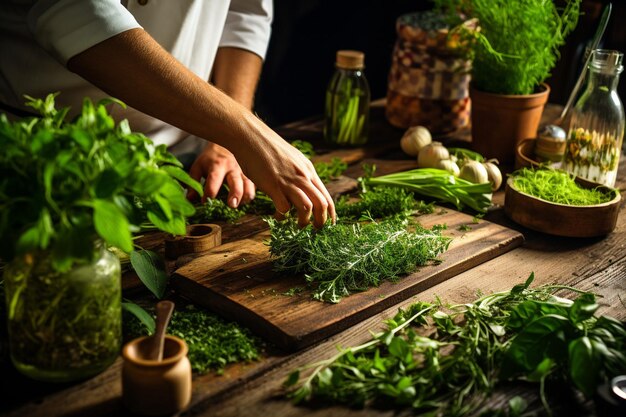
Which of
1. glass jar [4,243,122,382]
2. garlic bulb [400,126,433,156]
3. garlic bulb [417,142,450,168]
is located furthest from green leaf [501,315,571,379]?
garlic bulb [400,126,433,156]

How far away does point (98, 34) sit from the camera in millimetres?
1522

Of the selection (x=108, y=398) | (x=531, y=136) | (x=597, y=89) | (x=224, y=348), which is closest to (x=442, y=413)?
(x=224, y=348)

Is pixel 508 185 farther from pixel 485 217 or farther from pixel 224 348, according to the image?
pixel 224 348

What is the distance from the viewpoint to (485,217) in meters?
2.00

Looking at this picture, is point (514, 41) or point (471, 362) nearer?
point (471, 362)

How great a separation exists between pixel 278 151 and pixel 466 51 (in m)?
1.07

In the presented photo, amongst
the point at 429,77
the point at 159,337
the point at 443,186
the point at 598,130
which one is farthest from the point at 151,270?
the point at 429,77

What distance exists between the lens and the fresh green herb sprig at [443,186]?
6.51 ft

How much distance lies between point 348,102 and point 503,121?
51cm

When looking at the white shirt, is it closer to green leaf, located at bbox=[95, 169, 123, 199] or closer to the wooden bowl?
green leaf, located at bbox=[95, 169, 123, 199]

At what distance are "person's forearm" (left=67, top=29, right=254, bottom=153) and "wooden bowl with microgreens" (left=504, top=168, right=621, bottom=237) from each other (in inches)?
30.6

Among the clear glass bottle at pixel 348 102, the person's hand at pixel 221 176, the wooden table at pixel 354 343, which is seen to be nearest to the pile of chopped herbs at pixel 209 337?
the wooden table at pixel 354 343

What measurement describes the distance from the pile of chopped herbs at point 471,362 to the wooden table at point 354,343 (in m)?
0.03

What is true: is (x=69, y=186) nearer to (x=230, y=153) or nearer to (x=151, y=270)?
(x=151, y=270)
